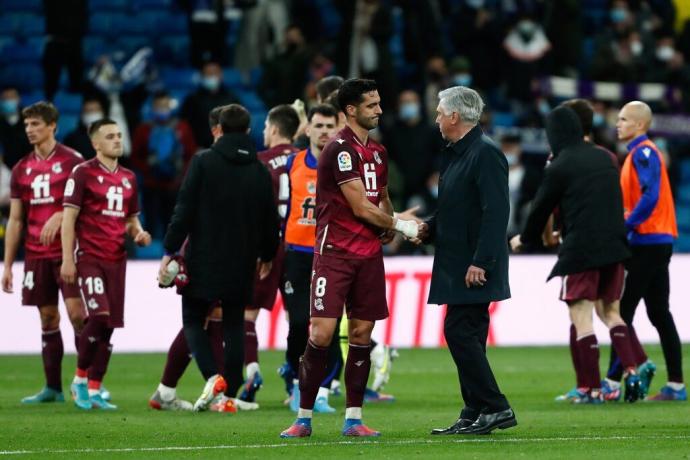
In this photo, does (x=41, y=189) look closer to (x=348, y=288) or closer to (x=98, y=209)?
(x=98, y=209)

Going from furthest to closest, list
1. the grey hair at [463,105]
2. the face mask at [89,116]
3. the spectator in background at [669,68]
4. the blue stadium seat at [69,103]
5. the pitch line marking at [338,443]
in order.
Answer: the spectator in background at [669,68]
the blue stadium seat at [69,103]
the face mask at [89,116]
the grey hair at [463,105]
the pitch line marking at [338,443]

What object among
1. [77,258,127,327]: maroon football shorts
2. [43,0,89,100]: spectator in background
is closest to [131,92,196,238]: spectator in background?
[43,0,89,100]: spectator in background

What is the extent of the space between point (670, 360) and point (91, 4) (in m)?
15.5

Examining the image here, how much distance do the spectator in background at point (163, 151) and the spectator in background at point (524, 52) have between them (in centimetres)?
582

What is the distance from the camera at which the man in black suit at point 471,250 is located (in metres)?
10.0

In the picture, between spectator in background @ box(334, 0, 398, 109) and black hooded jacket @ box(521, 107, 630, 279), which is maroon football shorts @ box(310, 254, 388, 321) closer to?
black hooded jacket @ box(521, 107, 630, 279)

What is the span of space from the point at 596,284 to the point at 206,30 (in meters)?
12.5

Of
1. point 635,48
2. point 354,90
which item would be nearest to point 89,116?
point 635,48

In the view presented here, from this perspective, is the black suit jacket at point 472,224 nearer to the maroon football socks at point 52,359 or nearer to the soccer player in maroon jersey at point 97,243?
the soccer player in maroon jersey at point 97,243

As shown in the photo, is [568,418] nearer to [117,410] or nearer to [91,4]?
[117,410]

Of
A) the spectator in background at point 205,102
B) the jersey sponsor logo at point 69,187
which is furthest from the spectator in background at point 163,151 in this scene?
the jersey sponsor logo at point 69,187

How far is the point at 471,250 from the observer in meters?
10.1

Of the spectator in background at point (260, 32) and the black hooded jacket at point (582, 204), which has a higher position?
the spectator in background at point (260, 32)

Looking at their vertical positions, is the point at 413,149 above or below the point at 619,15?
below
